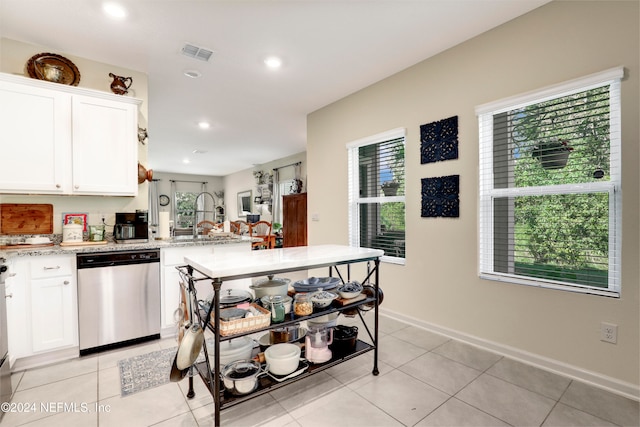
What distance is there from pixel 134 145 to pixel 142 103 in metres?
0.54

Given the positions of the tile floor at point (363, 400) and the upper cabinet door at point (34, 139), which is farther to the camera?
the upper cabinet door at point (34, 139)

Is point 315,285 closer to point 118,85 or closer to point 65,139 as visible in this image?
point 65,139

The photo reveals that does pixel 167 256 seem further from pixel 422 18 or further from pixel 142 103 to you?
pixel 422 18

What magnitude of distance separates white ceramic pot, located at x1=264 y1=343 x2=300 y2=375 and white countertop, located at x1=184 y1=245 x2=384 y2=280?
0.53 m

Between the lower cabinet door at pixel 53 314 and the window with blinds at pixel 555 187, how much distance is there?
11.4 ft

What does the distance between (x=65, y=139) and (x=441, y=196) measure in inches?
137

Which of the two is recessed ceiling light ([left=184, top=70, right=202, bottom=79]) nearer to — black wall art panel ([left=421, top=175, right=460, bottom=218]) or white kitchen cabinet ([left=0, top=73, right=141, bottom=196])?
white kitchen cabinet ([left=0, top=73, right=141, bottom=196])

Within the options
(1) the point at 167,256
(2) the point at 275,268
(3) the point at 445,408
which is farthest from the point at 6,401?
(3) the point at 445,408

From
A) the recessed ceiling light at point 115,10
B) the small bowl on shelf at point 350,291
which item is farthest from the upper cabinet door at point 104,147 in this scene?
the small bowl on shelf at point 350,291

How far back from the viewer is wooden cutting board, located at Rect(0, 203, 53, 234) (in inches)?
107

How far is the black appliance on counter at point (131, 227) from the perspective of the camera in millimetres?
3045

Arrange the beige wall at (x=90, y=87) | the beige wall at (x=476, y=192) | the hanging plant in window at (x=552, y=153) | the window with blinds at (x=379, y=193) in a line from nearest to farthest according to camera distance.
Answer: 1. the beige wall at (x=476, y=192)
2. the hanging plant in window at (x=552, y=153)
3. the beige wall at (x=90, y=87)
4. the window with blinds at (x=379, y=193)

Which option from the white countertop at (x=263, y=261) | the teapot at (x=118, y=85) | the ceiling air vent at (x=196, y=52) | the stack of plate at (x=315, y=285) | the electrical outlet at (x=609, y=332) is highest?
the ceiling air vent at (x=196, y=52)

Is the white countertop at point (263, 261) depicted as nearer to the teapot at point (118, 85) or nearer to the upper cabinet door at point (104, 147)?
the upper cabinet door at point (104, 147)
